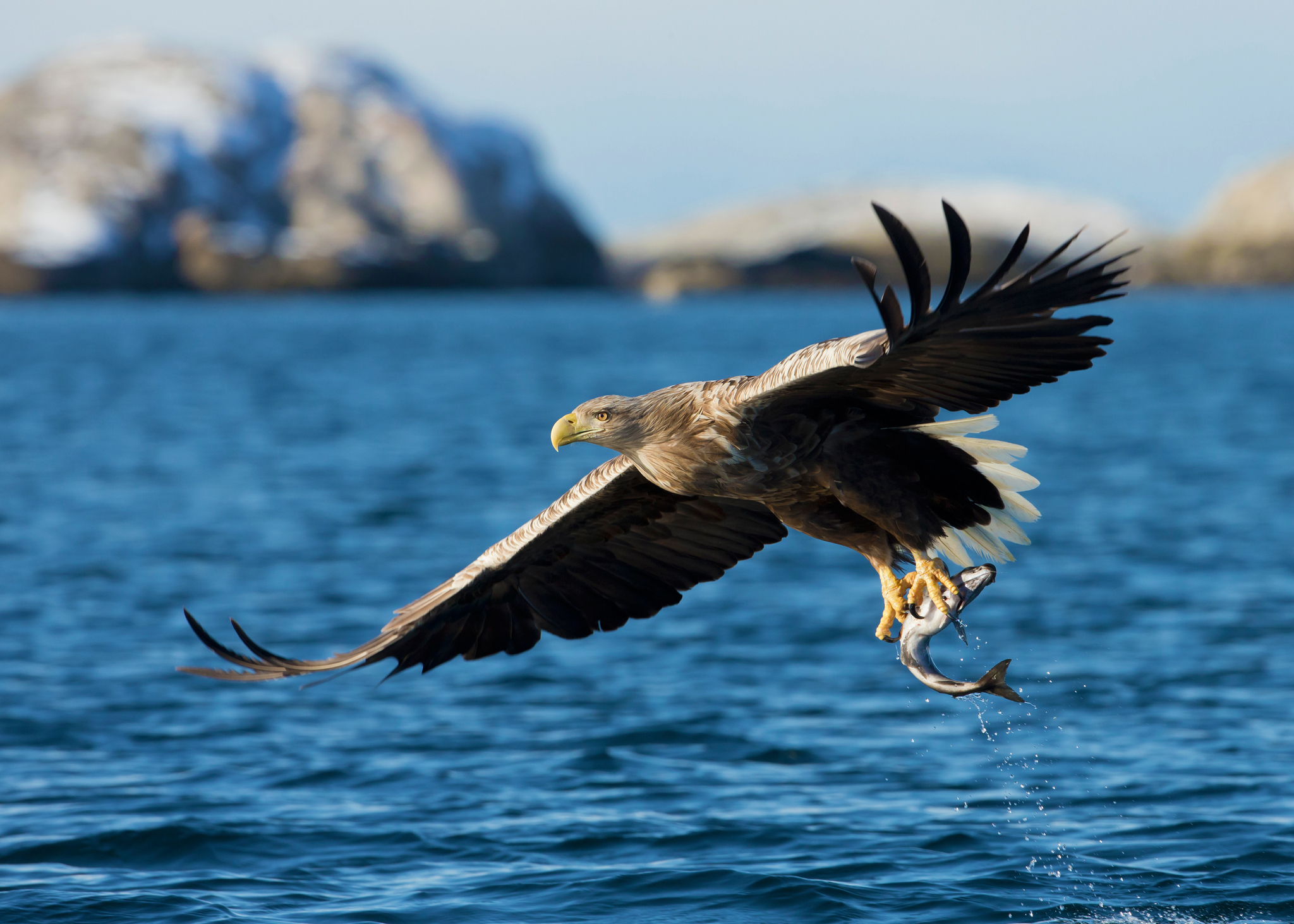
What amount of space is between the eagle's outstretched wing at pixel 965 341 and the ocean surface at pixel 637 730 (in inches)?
97.5

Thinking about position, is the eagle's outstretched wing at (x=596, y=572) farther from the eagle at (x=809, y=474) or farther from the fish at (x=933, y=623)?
the fish at (x=933, y=623)

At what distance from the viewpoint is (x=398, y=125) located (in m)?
104

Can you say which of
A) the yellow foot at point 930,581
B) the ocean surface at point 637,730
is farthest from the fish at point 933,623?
the ocean surface at point 637,730

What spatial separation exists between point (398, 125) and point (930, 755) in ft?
325

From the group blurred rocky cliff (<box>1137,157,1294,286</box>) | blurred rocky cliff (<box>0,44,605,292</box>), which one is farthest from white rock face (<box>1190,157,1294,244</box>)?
blurred rocky cliff (<box>0,44,605,292</box>)

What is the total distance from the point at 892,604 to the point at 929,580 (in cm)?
22

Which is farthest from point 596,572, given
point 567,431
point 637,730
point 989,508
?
point 637,730

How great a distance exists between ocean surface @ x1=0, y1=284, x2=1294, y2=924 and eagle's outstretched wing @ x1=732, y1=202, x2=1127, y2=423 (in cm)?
248

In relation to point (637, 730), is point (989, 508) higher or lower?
higher

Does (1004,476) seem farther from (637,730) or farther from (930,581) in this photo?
(637,730)

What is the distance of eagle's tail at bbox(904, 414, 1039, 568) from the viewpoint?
6031 millimetres

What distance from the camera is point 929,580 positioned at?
5.94 metres

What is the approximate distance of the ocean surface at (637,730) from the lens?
723 centimetres

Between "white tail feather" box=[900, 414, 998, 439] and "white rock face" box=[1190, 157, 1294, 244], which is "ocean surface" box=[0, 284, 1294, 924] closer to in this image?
"white tail feather" box=[900, 414, 998, 439]
